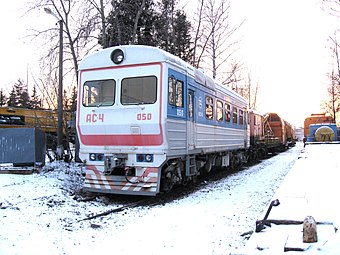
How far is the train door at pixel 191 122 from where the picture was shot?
10032 mm

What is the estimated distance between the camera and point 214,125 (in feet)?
40.8

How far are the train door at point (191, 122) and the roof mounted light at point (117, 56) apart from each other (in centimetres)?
213

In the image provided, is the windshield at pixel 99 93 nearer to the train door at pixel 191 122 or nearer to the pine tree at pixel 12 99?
the train door at pixel 191 122

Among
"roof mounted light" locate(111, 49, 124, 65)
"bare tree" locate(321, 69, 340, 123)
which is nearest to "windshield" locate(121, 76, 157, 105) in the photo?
"roof mounted light" locate(111, 49, 124, 65)

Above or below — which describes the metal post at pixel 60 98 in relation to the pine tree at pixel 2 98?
below

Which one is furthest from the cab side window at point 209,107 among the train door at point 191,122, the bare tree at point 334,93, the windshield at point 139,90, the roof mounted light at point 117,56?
the bare tree at point 334,93

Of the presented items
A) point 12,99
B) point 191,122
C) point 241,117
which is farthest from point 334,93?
point 12,99

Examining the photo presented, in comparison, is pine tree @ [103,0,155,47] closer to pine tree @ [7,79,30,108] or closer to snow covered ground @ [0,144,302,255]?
snow covered ground @ [0,144,302,255]

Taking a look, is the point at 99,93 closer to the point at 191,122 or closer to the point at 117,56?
the point at 117,56

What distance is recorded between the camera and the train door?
10032mm

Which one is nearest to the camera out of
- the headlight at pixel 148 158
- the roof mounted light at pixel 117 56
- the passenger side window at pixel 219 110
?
the headlight at pixel 148 158

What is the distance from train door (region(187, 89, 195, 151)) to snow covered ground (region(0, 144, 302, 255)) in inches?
52.8

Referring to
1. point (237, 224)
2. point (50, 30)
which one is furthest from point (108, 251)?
point (50, 30)

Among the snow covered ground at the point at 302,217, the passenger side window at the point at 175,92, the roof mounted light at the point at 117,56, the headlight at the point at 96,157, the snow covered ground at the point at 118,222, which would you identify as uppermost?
the roof mounted light at the point at 117,56
